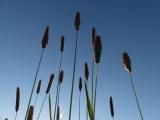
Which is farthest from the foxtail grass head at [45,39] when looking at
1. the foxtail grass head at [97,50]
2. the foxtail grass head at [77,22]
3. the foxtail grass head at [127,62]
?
the foxtail grass head at [127,62]

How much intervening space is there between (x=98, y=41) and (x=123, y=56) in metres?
0.99

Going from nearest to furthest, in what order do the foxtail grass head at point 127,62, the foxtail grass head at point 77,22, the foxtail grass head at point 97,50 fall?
the foxtail grass head at point 97,50 < the foxtail grass head at point 127,62 < the foxtail grass head at point 77,22

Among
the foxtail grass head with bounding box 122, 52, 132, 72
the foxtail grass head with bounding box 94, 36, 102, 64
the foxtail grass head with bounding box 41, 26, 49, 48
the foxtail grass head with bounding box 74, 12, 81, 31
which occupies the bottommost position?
the foxtail grass head with bounding box 94, 36, 102, 64

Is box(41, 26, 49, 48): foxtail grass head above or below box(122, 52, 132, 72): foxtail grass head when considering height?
above

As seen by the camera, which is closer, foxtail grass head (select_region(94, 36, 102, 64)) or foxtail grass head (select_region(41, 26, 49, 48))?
foxtail grass head (select_region(94, 36, 102, 64))

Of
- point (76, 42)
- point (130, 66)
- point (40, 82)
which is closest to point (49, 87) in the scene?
point (40, 82)

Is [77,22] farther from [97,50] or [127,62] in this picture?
[97,50]

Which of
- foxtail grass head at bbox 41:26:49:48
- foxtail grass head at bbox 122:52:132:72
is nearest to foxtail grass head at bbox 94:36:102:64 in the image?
foxtail grass head at bbox 122:52:132:72

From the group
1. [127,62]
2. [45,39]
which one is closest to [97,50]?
[127,62]

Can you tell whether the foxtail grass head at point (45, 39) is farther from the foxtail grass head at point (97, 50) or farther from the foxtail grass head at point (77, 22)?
the foxtail grass head at point (97, 50)

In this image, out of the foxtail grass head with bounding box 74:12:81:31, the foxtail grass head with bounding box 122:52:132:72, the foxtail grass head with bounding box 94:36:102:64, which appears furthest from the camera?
the foxtail grass head with bounding box 74:12:81:31

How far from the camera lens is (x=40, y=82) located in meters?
5.97

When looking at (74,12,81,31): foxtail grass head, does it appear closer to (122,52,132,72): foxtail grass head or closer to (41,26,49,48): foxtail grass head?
(41,26,49,48): foxtail grass head

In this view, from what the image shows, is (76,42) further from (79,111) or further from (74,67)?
(79,111)
